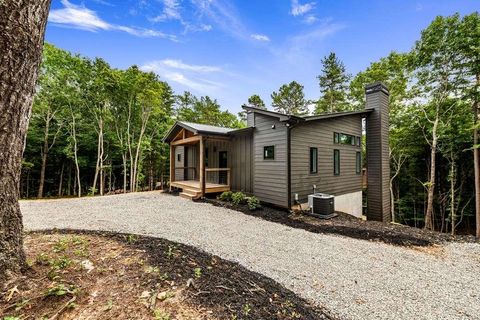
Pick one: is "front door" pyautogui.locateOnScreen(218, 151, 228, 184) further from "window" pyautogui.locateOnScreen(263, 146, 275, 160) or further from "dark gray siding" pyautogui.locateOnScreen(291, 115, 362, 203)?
"dark gray siding" pyautogui.locateOnScreen(291, 115, 362, 203)

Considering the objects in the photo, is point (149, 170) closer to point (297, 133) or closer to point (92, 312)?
point (297, 133)

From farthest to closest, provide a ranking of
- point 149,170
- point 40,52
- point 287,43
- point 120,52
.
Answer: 1. point 149,170
2. point 287,43
3. point 120,52
4. point 40,52

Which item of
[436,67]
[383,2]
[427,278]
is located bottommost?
[427,278]

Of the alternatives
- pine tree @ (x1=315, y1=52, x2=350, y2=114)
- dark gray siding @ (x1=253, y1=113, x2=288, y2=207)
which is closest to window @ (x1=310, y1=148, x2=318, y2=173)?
dark gray siding @ (x1=253, y1=113, x2=288, y2=207)

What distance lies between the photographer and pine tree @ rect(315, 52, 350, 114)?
20.5m

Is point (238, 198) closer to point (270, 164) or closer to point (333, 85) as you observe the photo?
point (270, 164)

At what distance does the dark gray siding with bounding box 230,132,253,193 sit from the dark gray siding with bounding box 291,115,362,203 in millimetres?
2104

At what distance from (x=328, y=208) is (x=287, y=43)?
8.80 m

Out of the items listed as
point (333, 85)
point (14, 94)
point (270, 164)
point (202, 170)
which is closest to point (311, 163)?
point (270, 164)

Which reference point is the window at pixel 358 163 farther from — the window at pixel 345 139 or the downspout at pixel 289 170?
the downspout at pixel 289 170

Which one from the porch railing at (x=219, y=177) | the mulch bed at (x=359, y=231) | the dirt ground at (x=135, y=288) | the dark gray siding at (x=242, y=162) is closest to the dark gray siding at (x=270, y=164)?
the dark gray siding at (x=242, y=162)

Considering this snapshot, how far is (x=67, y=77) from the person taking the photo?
496 inches

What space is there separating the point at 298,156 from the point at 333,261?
4445 mm

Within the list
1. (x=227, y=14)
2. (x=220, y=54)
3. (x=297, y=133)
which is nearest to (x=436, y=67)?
(x=297, y=133)
